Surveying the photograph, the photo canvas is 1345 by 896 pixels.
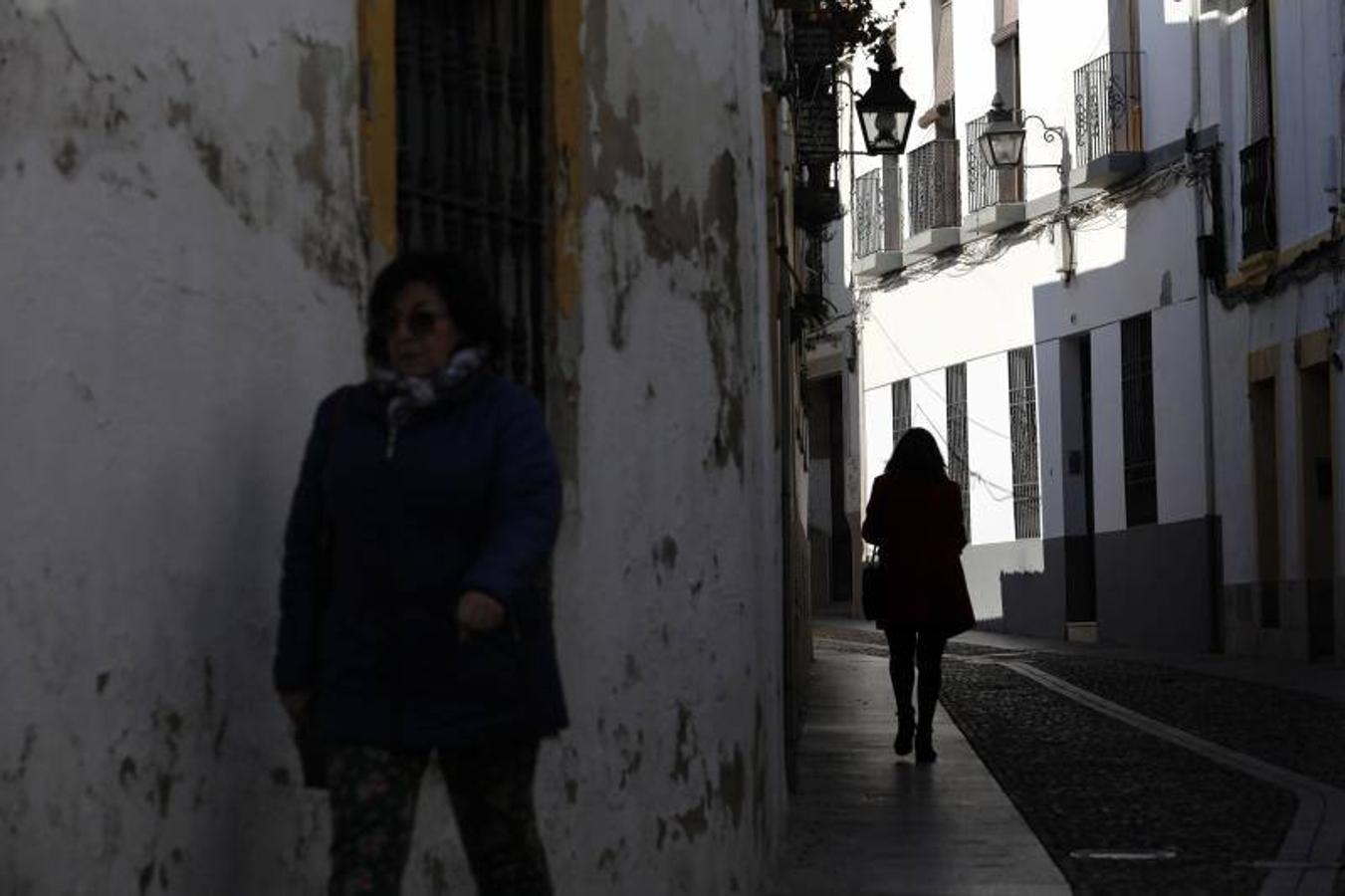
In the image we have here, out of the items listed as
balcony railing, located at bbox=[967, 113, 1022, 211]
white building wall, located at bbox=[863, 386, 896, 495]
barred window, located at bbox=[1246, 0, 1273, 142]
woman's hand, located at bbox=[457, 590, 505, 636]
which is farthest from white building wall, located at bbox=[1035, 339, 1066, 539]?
woman's hand, located at bbox=[457, 590, 505, 636]

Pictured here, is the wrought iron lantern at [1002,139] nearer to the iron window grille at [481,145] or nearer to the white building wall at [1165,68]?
the white building wall at [1165,68]

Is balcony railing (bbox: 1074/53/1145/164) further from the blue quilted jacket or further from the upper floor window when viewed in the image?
the blue quilted jacket

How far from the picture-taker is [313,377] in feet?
20.8

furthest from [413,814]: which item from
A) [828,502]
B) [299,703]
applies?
[828,502]

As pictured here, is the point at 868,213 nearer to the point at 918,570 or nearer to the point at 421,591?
the point at 918,570

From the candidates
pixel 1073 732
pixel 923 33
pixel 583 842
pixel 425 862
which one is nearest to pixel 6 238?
pixel 425 862

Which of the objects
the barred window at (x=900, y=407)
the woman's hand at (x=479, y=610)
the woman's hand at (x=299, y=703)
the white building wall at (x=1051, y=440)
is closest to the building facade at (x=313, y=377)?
the woman's hand at (x=299, y=703)

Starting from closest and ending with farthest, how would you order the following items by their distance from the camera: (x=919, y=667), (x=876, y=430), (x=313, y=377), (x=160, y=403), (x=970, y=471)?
(x=160, y=403)
(x=313, y=377)
(x=919, y=667)
(x=970, y=471)
(x=876, y=430)

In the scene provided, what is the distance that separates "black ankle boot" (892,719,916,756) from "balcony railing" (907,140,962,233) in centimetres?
2145

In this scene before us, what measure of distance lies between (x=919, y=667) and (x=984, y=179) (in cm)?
2082

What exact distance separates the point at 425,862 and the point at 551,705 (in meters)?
1.23

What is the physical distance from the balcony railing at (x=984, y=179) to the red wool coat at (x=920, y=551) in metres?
19.3

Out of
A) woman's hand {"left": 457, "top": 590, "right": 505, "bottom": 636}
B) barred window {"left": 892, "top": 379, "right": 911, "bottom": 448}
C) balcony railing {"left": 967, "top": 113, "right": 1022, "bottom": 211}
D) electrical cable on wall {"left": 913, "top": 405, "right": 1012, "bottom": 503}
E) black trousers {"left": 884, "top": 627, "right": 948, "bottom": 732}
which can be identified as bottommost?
black trousers {"left": 884, "top": 627, "right": 948, "bottom": 732}

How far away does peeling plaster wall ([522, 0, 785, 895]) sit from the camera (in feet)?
24.6
